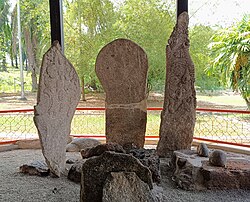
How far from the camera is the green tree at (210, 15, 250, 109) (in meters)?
4.35

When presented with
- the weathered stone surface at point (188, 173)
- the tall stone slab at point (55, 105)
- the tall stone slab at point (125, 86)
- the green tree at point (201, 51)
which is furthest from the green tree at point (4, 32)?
the weathered stone surface at point (188, 173)

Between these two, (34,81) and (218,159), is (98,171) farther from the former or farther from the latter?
(34,81)

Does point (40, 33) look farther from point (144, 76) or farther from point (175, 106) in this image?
point (175, 106)

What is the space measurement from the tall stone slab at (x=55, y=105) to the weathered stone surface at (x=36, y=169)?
12 centimetres

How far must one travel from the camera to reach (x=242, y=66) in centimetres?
436

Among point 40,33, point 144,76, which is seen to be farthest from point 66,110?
point 40,33

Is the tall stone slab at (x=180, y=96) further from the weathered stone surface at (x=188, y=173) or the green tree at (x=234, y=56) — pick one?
the green tree at (x=234, y=56)

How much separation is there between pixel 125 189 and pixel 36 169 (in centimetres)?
126

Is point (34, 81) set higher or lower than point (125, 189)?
higher

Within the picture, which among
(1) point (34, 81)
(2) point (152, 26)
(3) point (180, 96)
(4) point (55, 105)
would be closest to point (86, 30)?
(2) point (152, 26)

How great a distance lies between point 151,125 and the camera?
4.94m

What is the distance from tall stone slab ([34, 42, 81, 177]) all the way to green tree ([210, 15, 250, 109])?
2543 millimetres

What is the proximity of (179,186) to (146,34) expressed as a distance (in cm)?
274

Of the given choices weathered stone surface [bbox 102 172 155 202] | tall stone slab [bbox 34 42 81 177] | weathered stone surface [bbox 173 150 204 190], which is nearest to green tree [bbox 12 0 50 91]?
tall stone slab [bbox 34 42 81 177]
